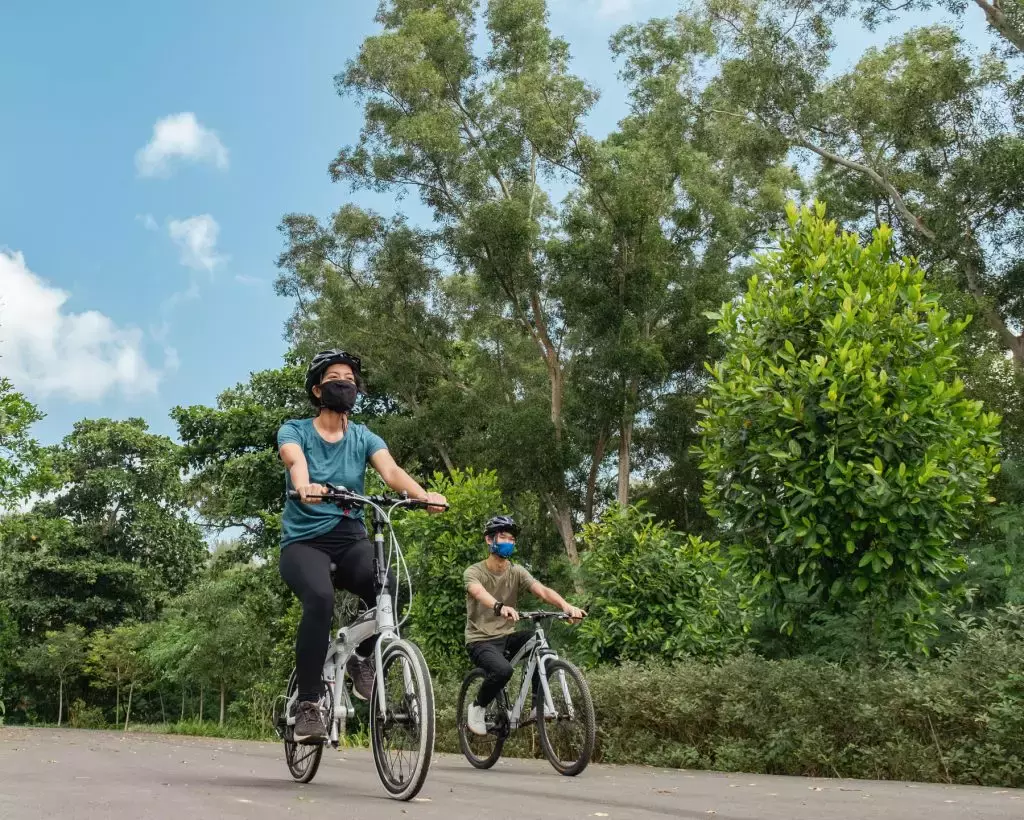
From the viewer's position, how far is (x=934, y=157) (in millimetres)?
27203

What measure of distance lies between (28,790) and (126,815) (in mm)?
1411

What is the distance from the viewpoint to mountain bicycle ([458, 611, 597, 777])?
847 cm

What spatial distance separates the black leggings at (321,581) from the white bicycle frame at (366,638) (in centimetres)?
7

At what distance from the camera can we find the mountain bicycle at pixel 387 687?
535cm

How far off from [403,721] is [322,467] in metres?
1.44

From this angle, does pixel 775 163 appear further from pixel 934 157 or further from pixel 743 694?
pixel 743 694

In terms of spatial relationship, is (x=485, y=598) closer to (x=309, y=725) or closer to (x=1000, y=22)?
(x=309, y=725)

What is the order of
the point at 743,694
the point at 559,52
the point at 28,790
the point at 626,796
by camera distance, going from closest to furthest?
the point at 28,790, the point at 626,796, the point at 743,694, the point at 559,52

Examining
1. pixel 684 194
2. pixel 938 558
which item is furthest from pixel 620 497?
pixel 938 558

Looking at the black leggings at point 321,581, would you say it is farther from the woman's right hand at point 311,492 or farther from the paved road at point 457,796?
the paved road at point 457,796

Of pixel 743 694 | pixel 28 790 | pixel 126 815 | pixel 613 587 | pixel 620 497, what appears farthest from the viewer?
pixel 620 497

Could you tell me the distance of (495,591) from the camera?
370 inches

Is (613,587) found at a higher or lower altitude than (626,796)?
higher

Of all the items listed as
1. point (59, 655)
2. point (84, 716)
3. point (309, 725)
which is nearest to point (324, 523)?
point (309, 725)
